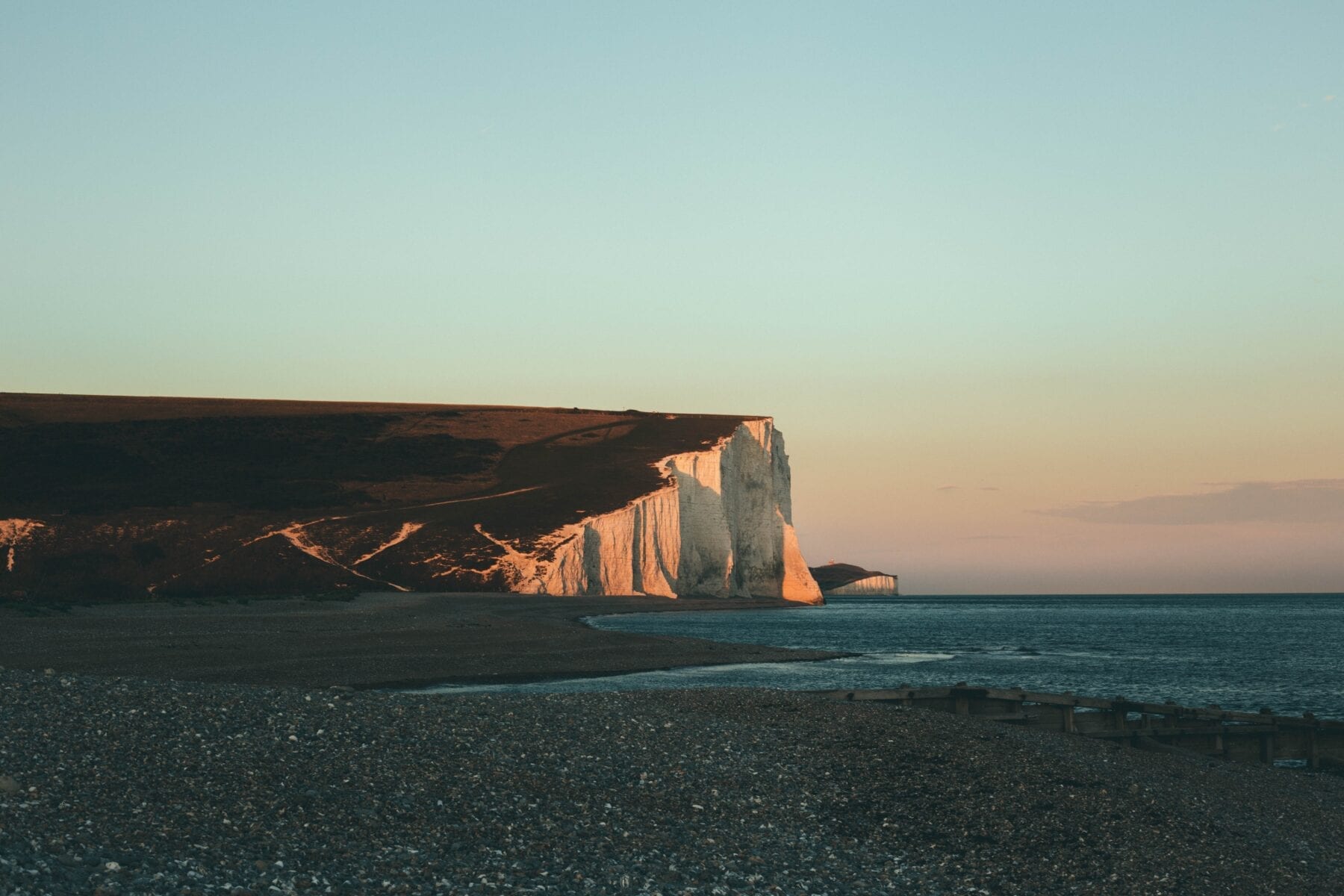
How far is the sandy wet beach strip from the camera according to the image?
11.3m

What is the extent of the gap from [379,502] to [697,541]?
30.9 metres

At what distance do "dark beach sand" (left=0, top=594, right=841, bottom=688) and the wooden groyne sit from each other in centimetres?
1689

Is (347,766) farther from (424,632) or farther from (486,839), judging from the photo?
(424,632)

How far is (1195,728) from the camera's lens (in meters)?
23.3

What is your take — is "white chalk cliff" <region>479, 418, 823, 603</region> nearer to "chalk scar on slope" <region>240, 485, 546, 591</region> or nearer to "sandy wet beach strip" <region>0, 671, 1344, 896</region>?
"chalk scar on slope" <region>240, 485, 546, 591</region>

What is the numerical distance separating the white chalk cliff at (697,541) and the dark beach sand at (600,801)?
7228 centimetres

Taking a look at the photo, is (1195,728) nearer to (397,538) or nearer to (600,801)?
(600,801)

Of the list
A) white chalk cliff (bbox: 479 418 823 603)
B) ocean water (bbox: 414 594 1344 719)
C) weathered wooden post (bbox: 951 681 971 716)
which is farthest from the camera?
white chalk cliff (bbox: 479 418 823 603)

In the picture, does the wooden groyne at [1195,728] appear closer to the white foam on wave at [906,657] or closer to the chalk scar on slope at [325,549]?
the white foam on wave at [906,657]

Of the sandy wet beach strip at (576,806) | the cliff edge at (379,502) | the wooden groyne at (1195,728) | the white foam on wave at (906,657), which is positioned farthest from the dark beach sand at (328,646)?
Result: the cliff edge at (379,502)

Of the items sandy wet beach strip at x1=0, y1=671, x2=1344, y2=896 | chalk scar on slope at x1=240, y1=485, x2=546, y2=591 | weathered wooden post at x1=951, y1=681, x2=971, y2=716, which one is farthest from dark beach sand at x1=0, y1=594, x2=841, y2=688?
chalk scar on slope at x1=240, y1=485, x2=546, y2=591

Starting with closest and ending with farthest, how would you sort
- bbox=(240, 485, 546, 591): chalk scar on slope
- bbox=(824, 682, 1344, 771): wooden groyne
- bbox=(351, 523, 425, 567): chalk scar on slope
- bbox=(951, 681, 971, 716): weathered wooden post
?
bbox=(824, 682, 1344, 771): wooden groyne, bbox=(951, 681, 971, 716): weathered wooden post, bbox=(240, 485, 546, 591): chalk scar on slope, bbox=(351, 523, 425, 567): chalk scar on slope

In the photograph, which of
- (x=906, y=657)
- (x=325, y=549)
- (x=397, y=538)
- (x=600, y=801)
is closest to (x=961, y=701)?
(x=600, y=801)

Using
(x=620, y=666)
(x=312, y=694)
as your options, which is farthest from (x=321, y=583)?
(x=312, y=694)
